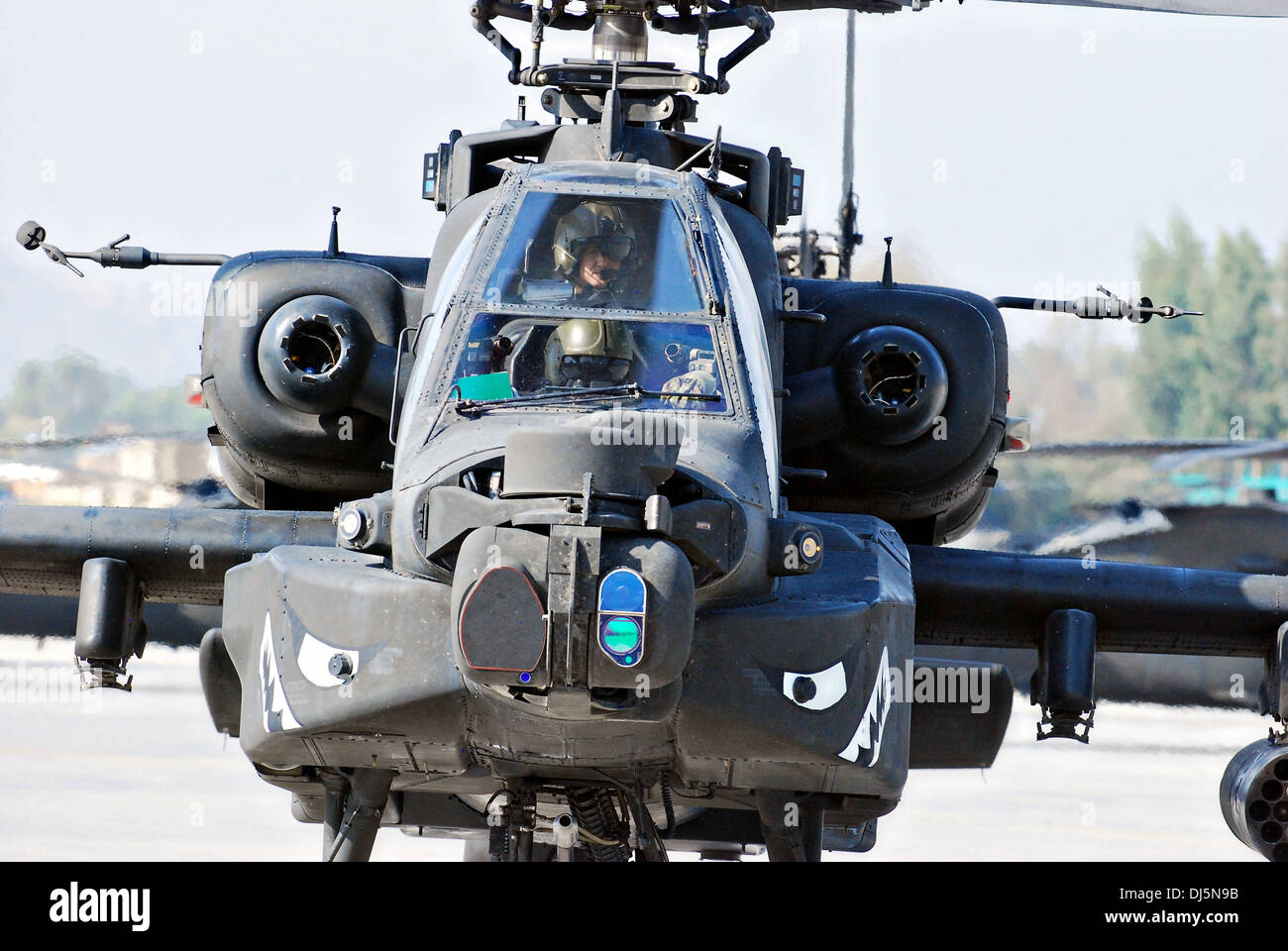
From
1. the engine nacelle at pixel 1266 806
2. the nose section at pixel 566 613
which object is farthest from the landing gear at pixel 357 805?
the engine nacelle at pixel 1266 806

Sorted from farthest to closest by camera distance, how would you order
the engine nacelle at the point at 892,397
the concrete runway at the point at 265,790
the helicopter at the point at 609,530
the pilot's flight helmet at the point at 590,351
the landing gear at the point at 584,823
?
the concrete runway at the point at 265,790 < the engine nacelle at the point at 892,397 < the pilot's flight helmet at the point at 590,351 < the landing gear at the point at 584,823 < the helicopter at the point at 609,530

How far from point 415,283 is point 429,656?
2.80m

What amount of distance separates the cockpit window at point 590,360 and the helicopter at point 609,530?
0.04 feet

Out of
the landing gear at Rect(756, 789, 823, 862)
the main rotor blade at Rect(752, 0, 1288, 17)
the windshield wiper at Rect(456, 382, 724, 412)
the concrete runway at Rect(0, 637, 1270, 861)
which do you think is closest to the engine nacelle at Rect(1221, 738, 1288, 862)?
the landing gear at Rect(756, 789, 823, 862)

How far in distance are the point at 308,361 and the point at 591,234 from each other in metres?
1.70

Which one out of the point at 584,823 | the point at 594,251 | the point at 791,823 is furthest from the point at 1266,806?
the point at 594,251

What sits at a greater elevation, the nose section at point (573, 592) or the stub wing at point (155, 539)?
the nose section at point (573, 592)

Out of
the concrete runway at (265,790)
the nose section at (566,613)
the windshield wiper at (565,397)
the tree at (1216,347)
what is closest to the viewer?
the nose section at (566,613)

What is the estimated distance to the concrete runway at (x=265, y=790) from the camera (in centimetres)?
1015

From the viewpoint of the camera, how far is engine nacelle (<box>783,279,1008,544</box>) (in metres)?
6.88

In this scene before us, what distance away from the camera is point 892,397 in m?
6.95

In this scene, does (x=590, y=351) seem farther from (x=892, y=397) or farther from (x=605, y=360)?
(x=892, y=397)

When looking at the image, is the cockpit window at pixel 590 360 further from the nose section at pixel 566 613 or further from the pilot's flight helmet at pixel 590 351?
the nose section at pixel 566 613
